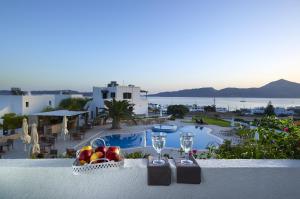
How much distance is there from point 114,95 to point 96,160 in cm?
2741

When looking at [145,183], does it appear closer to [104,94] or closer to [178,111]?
[104,94]

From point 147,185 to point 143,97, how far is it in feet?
97.5

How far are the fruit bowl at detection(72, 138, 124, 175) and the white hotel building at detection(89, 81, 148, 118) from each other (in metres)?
26.8

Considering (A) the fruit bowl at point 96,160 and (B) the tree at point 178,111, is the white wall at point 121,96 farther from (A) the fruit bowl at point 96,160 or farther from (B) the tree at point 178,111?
(A) the fruit bowl at point 96,160

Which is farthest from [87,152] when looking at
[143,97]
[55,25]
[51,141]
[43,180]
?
[143,97]

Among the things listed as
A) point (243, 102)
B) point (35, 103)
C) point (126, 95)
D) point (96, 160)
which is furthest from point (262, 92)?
point (96, 160)

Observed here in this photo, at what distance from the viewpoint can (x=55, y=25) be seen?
13961 millimetres

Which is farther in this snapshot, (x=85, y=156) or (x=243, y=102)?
(x=243, y=102)

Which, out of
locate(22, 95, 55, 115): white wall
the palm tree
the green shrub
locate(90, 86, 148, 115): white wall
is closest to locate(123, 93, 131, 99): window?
locate(90, 86, 148, 115): white wall

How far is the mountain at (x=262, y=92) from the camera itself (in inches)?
2505

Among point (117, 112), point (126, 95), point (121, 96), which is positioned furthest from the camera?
point (126, 95)

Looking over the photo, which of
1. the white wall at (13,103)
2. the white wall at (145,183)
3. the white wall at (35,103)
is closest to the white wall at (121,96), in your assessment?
the white wall at (35,103)

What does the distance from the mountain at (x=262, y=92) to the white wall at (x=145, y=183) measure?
60.6m

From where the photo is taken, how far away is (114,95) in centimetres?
2912
